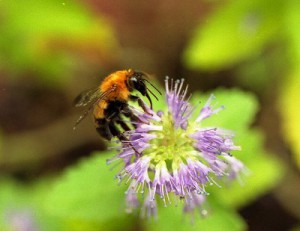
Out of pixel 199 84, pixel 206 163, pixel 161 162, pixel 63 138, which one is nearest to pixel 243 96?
pixel 206 163

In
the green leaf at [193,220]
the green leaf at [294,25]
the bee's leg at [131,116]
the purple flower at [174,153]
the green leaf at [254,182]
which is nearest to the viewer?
the purple flower at [174,153]

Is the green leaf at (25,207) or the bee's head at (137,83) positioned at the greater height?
the bee's head at (137,83)

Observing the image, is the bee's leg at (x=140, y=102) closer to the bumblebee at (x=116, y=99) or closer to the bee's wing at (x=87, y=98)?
the bumblebee at (x=116, y=99)

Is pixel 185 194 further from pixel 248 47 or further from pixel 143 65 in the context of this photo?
pixel 143 65

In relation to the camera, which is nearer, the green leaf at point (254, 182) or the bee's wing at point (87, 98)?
the bee's wing at point (87, 98)

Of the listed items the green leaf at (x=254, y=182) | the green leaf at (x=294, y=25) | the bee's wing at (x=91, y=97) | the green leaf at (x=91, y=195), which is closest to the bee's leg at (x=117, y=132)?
the bee's wing at (x=91, y=97)

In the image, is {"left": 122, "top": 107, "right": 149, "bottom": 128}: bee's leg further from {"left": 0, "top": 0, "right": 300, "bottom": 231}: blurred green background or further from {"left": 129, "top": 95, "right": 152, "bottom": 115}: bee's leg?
{"left": 0, "top": 0, "right": 300, "bottom": 231}: blurred green background
